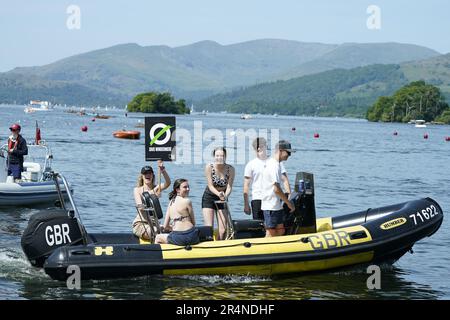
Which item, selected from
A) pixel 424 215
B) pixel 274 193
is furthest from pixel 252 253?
pixel 424 215

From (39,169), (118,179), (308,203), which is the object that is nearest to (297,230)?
(308,203)

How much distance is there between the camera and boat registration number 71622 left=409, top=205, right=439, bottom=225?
1420cm

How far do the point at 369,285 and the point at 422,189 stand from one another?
19889mm

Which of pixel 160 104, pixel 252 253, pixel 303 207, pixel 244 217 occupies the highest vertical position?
pixel 160 104

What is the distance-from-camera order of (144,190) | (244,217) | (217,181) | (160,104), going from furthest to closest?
(160,104), (244,217), (144,190), (217,181)

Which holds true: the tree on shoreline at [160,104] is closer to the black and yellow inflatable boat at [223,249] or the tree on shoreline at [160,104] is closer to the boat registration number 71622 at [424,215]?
the boat registration number 71622 at [424,215]

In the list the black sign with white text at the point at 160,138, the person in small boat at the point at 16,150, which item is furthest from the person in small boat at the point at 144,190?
the person in small boat at the point at 16,150

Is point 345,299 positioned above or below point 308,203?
below

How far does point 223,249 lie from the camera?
1287 centimetres

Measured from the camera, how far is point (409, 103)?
178 m

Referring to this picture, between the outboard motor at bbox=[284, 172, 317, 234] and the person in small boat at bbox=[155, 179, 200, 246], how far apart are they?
1799 mm

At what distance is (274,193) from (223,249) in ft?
3.97

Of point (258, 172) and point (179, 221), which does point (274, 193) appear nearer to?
point (258, 172)
